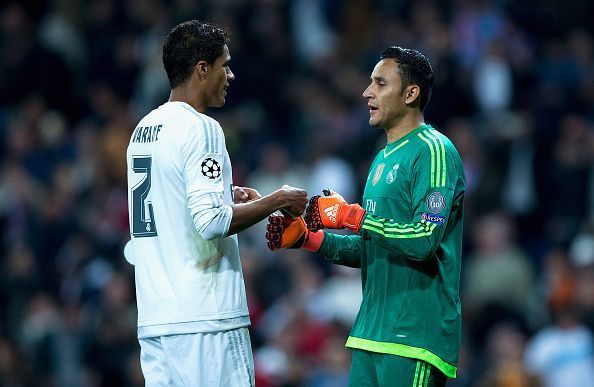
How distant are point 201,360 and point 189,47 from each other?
154 centimetres

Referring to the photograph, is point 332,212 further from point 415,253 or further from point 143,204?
point 143,204

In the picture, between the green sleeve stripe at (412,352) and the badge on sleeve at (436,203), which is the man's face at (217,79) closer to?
the badge on sleeve at (436,203)

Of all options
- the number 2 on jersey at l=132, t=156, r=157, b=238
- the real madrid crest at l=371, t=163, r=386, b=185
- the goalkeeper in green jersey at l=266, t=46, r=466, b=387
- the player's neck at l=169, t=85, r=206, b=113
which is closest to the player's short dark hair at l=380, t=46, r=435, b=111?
the goalkeeper in green jersey at l=266, t=46, r=466, b=387

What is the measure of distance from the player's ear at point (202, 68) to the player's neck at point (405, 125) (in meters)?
1.06

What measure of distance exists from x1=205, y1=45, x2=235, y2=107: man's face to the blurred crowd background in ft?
15.6

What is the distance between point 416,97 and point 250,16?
9.00 metres

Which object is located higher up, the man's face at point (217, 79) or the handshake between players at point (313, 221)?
the man's face at point (217, 79)

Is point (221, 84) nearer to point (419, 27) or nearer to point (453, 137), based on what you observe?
point (453, 137)

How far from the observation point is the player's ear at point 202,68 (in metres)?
5.93

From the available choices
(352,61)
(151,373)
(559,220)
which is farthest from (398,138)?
(352,61)

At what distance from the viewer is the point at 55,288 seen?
1302 centimetres

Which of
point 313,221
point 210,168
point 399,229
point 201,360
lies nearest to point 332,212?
point 313,221

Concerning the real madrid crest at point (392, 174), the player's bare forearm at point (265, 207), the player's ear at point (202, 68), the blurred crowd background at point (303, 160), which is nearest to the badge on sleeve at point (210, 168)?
the player's bare forearm at point (265, 207)

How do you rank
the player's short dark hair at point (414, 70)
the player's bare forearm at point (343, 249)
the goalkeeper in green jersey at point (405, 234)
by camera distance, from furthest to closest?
the player's bare forearm at point (343, 249) → the player's short dark hair at point (414, 70) → the goalkeeper in green jersey at point (405, 234)
